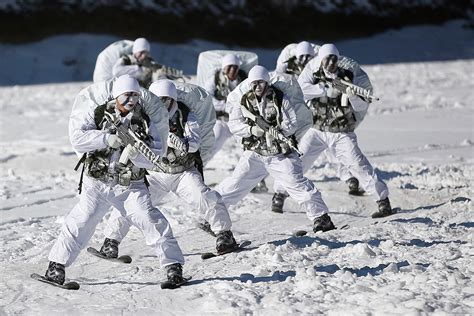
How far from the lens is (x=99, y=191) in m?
8.41

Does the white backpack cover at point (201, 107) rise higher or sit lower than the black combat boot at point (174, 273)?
higher

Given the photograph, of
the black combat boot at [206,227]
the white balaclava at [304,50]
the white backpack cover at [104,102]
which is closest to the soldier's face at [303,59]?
the white balaclava at [304,50]

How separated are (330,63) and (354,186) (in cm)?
208

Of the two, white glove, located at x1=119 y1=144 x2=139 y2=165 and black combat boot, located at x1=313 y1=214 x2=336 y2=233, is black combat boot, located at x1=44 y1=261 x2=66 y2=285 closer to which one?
white glove, located at x1=119 y1=144 x2=139 y2=165

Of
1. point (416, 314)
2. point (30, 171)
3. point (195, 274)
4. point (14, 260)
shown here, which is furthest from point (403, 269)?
point (30, 171)

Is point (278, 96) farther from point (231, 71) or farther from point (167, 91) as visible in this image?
point (231, 71)

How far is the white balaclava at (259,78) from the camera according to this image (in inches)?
401

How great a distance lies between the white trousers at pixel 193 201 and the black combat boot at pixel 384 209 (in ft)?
8.79

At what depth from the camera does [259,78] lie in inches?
401

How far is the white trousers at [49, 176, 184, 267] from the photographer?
27.3ft

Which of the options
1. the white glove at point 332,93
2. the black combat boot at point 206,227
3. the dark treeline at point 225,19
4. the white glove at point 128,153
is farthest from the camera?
the dark treeline at point 225,19

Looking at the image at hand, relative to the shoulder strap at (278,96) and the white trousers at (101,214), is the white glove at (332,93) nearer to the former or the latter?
the shoulder strap at (278,96)

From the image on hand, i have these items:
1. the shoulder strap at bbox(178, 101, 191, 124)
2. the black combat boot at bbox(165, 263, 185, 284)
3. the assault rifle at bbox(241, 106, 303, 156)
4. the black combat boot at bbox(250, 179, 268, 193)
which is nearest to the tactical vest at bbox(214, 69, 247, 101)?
the black combat boot at bbox(250, 179, 268, 193)

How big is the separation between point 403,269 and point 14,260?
406 cm
